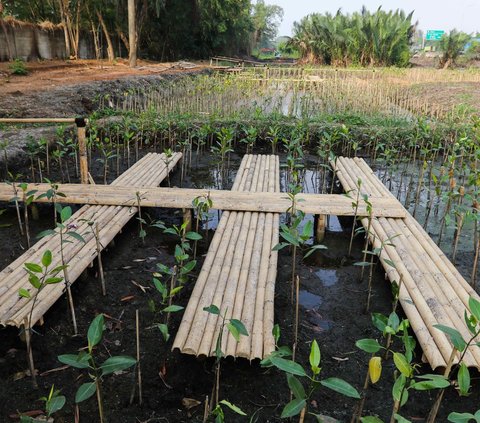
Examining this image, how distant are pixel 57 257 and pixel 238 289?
1.51 m

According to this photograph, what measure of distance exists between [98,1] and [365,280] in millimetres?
21722

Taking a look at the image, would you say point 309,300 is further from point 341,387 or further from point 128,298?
point 341,387

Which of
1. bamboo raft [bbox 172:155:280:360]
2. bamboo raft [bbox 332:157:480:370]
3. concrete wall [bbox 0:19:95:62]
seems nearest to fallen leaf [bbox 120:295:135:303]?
bamboo raft [bbox 172:155:280:360]

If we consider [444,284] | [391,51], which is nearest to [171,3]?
[391,51]

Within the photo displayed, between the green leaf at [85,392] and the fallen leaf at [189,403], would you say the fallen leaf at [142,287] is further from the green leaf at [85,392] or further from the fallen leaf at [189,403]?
the green leaf at [85,392]

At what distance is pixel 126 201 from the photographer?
14.3ft

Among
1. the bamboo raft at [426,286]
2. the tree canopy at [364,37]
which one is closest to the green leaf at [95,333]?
the bamboo raft at [426,286]

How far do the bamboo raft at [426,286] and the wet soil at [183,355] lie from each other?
0.17m

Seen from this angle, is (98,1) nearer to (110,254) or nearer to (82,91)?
(82,91)

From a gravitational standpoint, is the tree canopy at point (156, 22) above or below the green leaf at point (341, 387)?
above

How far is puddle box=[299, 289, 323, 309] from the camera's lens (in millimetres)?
3266

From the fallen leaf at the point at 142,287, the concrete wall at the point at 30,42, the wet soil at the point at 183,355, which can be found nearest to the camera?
the wet soil at the point at 183,355

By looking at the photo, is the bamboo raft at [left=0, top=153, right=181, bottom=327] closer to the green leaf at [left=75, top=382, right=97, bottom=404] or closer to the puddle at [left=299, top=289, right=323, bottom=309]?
the green leaf at [left=75, top=382, right=97, bottom=404]

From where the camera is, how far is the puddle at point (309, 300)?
3266 millimetres
